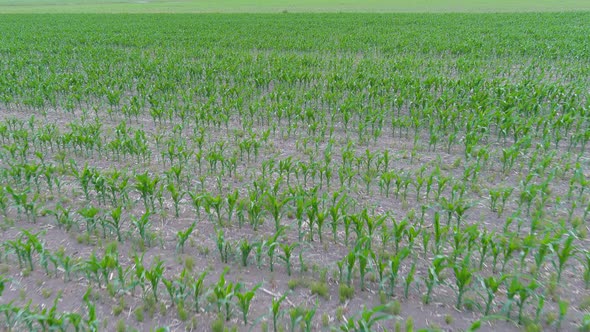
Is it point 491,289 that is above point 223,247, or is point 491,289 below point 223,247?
above

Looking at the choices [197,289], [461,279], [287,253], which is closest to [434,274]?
[461,279]

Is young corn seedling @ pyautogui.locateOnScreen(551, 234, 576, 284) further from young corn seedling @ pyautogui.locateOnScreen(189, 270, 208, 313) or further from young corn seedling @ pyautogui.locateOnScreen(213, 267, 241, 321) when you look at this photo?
young corn seedling @ pyautogui.locateOnScreen(189, 270, 208, 313)

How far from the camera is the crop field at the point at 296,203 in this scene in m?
3.98

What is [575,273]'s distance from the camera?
4.35 meters

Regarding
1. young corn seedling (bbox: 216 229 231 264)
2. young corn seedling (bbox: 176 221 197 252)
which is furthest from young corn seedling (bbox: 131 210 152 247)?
young corn seedling (bbox: 216 229 231 264)

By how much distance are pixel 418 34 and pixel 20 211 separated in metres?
20.2

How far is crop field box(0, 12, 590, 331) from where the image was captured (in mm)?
3977

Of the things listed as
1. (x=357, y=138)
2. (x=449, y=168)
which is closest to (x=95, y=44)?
(x=357, y=138)

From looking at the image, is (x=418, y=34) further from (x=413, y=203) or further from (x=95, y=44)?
(x=413, y=203)

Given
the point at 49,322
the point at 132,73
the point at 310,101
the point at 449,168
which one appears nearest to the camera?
the point at 49,322

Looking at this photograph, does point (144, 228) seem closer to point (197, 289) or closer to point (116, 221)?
point (116, 221)

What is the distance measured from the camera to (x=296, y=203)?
5.62 meters
